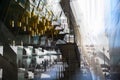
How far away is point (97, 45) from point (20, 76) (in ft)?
2.72

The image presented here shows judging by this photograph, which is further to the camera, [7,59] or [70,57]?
[7,59]

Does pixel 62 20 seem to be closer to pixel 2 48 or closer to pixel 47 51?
pixel 47 51

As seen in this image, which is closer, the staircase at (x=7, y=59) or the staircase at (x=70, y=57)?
the staircase at (x=70, y=57)

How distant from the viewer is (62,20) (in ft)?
9.00

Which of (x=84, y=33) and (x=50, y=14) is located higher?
(x=50, y=14)

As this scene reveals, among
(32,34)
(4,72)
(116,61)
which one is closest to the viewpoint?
(116,61)

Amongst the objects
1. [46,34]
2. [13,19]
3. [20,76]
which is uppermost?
[13,19]

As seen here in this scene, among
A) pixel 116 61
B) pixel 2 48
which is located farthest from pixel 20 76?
pixel 116 61

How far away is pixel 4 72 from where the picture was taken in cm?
281

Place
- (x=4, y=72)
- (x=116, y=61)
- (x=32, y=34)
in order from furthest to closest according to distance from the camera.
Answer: (x=32, y=34) → (x=4, y=72) → (x=116, y=61)

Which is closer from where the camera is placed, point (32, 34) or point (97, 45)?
point (97, 45)

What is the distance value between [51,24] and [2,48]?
559mm

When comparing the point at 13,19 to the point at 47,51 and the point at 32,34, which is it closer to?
the point at 32,34

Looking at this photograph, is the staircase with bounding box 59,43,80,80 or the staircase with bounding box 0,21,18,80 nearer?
the staircase with bounding box 59,43,80,80
